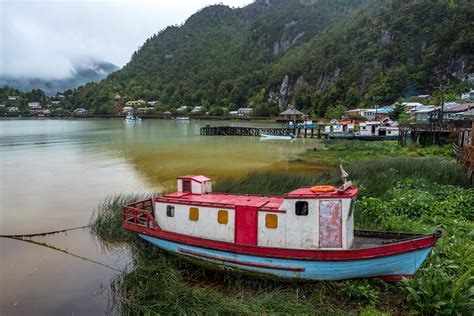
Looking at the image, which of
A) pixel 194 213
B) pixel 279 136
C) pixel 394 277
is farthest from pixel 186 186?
pixel 279 136

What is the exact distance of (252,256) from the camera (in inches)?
388

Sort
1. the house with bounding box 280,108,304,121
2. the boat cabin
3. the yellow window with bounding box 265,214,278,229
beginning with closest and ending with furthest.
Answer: the boat cabin
the yellow window with bounding box 265,214,278,229
the house with bounding box 280,108,304,121

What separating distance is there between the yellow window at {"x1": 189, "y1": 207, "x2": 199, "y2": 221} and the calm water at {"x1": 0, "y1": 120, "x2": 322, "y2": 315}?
312cm

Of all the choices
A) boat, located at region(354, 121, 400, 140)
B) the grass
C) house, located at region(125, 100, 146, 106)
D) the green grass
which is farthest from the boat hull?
house, located at region(125, 100, 146, 106)

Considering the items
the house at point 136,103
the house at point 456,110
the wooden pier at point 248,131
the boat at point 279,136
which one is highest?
the house at point 136,103

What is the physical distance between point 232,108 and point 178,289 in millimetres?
157042

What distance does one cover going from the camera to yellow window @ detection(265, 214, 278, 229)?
994 centimetres

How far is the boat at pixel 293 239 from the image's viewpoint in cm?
913

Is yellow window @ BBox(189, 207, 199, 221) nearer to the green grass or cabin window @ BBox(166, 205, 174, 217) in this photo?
cabin window @ BBox(166, 205, 174, 217)

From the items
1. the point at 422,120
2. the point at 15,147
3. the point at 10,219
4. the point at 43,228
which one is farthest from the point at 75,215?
the point at 422,120

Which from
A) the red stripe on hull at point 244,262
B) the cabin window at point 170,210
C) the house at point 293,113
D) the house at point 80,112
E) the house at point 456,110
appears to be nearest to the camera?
the red stripe on hull at point 244,262

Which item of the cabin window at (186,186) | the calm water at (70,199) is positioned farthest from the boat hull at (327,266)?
the calm water at (70,199)

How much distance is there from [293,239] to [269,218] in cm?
91

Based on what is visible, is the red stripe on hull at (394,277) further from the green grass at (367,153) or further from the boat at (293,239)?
the green grass at (367,153)
